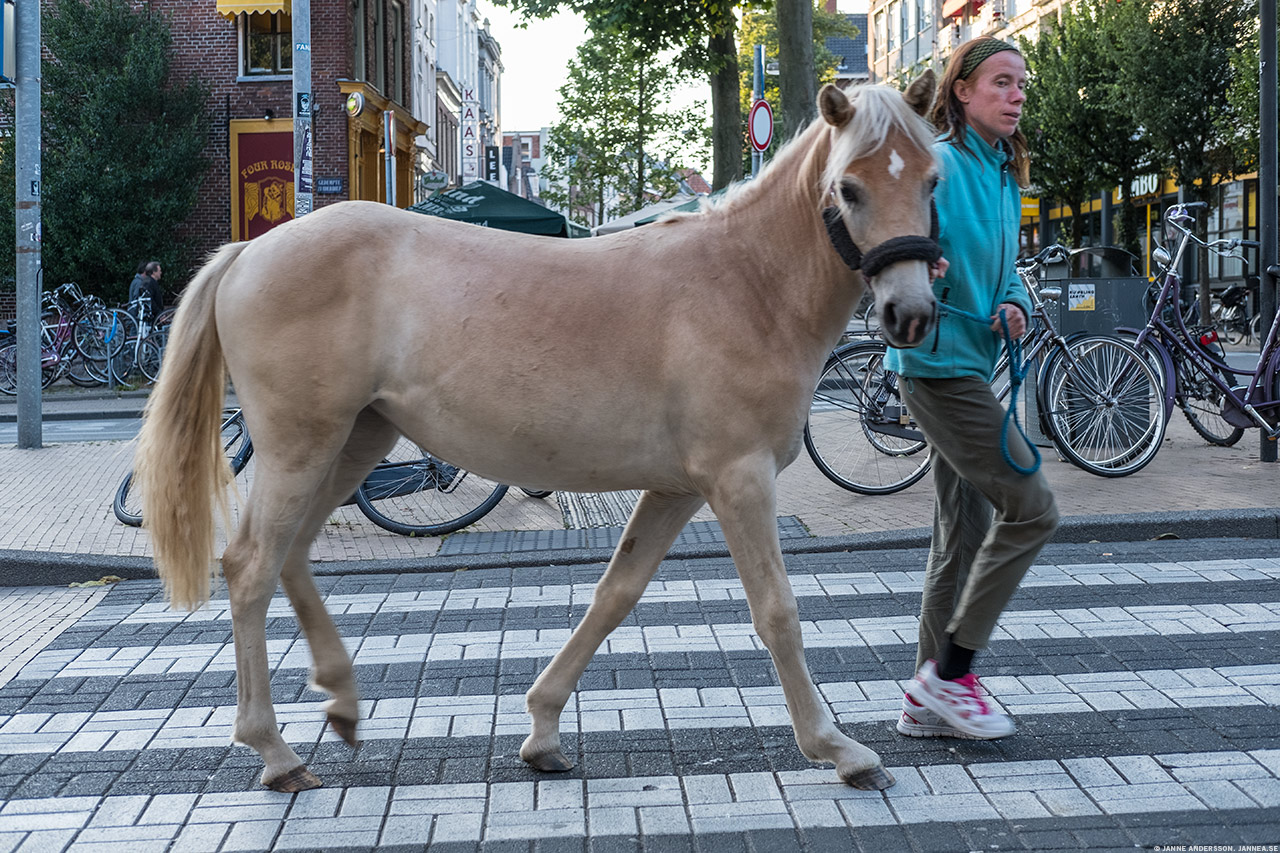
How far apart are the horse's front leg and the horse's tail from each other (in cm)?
156

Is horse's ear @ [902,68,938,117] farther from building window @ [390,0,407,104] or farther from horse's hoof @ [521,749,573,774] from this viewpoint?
building window @ [390,0,407,104]

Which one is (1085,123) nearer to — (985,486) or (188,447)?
(985,486)

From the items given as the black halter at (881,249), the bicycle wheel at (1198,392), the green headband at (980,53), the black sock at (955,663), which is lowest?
the black sock at (955,663)

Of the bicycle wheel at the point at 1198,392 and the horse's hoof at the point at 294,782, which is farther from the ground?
the bicycle wheel at the point at 1198,392

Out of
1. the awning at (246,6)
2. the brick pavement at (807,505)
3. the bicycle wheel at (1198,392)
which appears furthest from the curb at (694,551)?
the awning at (246,6)

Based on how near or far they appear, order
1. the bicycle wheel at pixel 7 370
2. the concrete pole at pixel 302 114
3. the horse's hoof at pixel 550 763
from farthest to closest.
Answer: the bicycle wheel at pixel 7 370 → the concrete pole at pixel 302 114 → the horse's hoof at pixel 550 763

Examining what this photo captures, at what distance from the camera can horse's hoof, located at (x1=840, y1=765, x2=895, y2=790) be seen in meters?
3.61

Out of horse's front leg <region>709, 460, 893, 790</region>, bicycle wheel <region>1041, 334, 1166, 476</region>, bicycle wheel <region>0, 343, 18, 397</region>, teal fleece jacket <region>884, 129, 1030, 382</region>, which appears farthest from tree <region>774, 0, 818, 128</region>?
horse's front leg <region>709, 460, 893, 790</region>

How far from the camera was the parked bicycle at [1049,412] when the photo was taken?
909cm

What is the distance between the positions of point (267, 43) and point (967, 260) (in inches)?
1174

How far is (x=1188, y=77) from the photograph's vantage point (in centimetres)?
3044

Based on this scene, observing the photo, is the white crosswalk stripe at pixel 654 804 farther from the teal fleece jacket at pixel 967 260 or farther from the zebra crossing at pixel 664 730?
the teal fleece jacket at pixel 967 260

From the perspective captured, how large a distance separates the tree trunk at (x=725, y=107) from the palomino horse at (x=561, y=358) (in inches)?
763

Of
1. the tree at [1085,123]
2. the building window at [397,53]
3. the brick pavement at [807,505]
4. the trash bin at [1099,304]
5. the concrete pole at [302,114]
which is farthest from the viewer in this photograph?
the building window at [397,53]
